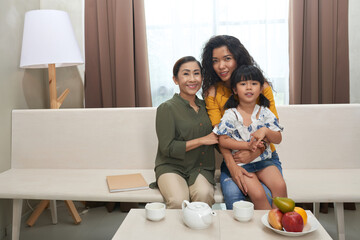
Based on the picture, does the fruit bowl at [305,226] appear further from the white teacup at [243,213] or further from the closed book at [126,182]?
the closed book at [126,182]

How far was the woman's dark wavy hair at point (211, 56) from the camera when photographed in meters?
2.04

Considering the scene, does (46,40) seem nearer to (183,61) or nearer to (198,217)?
(183,61)

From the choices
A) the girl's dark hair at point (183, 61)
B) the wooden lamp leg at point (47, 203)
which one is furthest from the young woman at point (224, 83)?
the wooden lamp leg at point (47, 203)

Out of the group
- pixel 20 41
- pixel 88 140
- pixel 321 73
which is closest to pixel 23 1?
pixel 20 41

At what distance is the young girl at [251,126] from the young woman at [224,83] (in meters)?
0.05

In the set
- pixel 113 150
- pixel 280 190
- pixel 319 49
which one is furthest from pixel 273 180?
pixel 319 49

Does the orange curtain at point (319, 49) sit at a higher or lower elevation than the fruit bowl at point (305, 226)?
higher

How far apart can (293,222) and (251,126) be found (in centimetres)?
72

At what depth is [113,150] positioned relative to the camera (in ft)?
7.95

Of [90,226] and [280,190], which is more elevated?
[280,190]

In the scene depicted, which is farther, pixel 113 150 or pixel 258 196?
pixel 113 150

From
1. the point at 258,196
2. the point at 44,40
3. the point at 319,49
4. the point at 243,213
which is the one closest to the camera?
the point at 243,213

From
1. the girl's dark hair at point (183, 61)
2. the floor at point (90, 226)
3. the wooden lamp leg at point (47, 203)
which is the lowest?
the floor at point (90, 226)

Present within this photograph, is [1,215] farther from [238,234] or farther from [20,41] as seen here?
[238,234]
